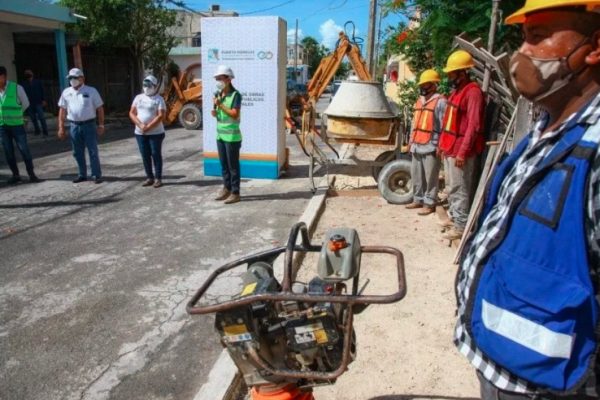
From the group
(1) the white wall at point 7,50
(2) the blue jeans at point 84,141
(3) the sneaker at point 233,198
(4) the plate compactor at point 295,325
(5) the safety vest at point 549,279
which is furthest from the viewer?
(1) the white wall at point 7,50

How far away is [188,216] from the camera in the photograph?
6328 millimetres

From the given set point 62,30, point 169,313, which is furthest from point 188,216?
point 62,30

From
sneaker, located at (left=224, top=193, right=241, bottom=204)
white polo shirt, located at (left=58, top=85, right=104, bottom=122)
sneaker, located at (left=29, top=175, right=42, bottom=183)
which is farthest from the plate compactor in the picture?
sneaker, located at (left=29, top=175, right=42, bottom=183)

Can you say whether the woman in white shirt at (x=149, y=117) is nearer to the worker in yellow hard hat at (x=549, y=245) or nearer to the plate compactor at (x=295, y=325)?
the plate compactor at (x=295, y=325)

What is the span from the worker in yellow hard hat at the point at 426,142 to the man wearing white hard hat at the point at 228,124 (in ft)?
7.64

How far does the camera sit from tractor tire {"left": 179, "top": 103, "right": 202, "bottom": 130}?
15.7 metres

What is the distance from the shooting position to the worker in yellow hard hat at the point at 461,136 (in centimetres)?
499

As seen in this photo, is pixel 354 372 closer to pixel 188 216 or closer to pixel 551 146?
pixel 551 146

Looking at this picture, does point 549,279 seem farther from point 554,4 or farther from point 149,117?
point 149,117

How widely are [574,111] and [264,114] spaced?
23.1ft

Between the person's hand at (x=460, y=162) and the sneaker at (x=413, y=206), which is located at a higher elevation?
the person's hand at (x=460, y=162)

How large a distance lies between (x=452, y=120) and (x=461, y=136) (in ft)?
0.65

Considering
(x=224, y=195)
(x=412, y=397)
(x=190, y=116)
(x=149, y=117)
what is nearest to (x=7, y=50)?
(x=190, y=116)

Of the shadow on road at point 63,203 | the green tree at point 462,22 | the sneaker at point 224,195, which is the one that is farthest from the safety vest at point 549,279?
the shadow on road at point 63,203
